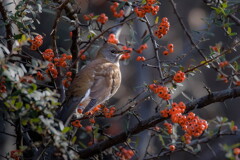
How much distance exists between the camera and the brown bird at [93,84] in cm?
416

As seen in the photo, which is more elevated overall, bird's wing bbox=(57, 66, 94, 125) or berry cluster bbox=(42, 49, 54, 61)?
berry cluster bbox=(42, 49, 54, 61)

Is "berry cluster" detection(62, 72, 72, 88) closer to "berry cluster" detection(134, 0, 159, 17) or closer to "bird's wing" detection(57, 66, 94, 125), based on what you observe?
"bird's wing" detection(57, 66, 94, 125)

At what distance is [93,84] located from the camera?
477cm

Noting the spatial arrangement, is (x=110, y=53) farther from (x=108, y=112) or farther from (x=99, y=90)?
(x=108, y=112)

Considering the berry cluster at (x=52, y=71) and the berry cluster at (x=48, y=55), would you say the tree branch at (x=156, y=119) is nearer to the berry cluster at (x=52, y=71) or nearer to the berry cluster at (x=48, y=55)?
the berry cluster at (x=52, y=71)

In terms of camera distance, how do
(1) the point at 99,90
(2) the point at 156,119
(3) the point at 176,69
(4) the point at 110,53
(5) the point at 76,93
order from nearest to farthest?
1. (2) the point at 156,119
2. (5) the point at 76,93
3. (1) the point at 99,90
4. (4) the point at 110,53
5. (3) the point at 176,69

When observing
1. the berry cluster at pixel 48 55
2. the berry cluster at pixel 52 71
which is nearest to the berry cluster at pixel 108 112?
the berry cluster at pixel 52 71

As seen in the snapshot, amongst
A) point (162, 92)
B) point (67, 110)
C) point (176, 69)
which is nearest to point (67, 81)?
point (67, 110)

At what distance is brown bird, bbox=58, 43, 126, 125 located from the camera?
4.16 m

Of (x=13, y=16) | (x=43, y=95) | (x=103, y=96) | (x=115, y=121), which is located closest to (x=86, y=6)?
(x=115, y=121)

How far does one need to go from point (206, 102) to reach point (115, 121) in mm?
2844

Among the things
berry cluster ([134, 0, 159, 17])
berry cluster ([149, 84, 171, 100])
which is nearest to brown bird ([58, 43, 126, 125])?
berry cluster ([149, 84, 171, 100])

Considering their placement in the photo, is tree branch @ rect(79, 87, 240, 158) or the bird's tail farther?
the bird's tail

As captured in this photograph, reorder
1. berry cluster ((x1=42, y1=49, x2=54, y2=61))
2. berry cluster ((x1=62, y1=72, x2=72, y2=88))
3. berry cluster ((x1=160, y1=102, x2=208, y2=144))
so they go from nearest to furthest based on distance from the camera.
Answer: berry cluster ((x1=160, y1=102, x2=208, y2=144))
berry cluster ((x1=42, y1=49, x2=54, y2=61))
berry cluster ((x1=62, y1=72, x2=72, y2=88))
